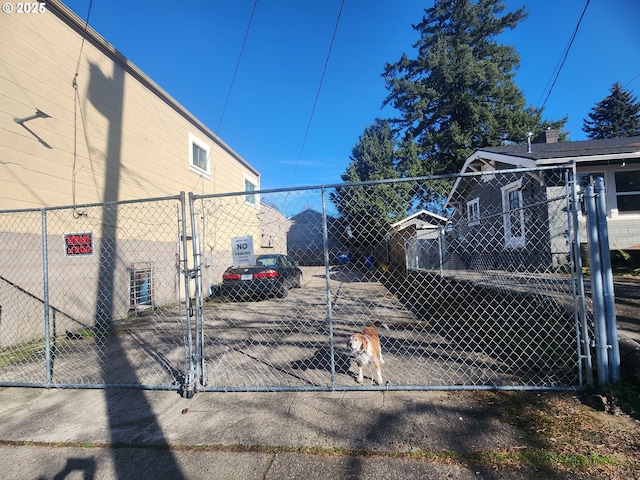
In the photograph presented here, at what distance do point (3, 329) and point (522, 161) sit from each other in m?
12.7

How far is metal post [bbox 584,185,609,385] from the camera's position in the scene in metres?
2.84

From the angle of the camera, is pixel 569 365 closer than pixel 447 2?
Yes

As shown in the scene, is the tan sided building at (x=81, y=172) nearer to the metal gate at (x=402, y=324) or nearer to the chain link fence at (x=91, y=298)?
the chain link fence at (x=91, y=298)

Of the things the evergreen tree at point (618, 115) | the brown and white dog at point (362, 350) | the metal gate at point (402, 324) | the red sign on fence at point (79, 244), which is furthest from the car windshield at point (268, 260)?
the evergreen tree at point (618, 115)

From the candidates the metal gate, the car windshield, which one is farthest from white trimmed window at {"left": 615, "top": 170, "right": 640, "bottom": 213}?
the car windshield

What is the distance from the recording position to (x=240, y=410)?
302 cm

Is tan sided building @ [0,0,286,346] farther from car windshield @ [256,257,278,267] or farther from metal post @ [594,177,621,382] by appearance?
metal post @ [594,177,621,382]

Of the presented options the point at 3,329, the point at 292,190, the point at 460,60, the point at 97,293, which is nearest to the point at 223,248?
the point at 97,293

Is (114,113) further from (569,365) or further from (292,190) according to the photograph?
(569,365)

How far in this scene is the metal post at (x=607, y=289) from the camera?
9.25ft

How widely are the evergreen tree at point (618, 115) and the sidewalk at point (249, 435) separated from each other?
170ft

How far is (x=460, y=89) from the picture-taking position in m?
28.0

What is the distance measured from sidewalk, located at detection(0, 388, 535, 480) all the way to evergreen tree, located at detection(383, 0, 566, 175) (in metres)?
27.0
